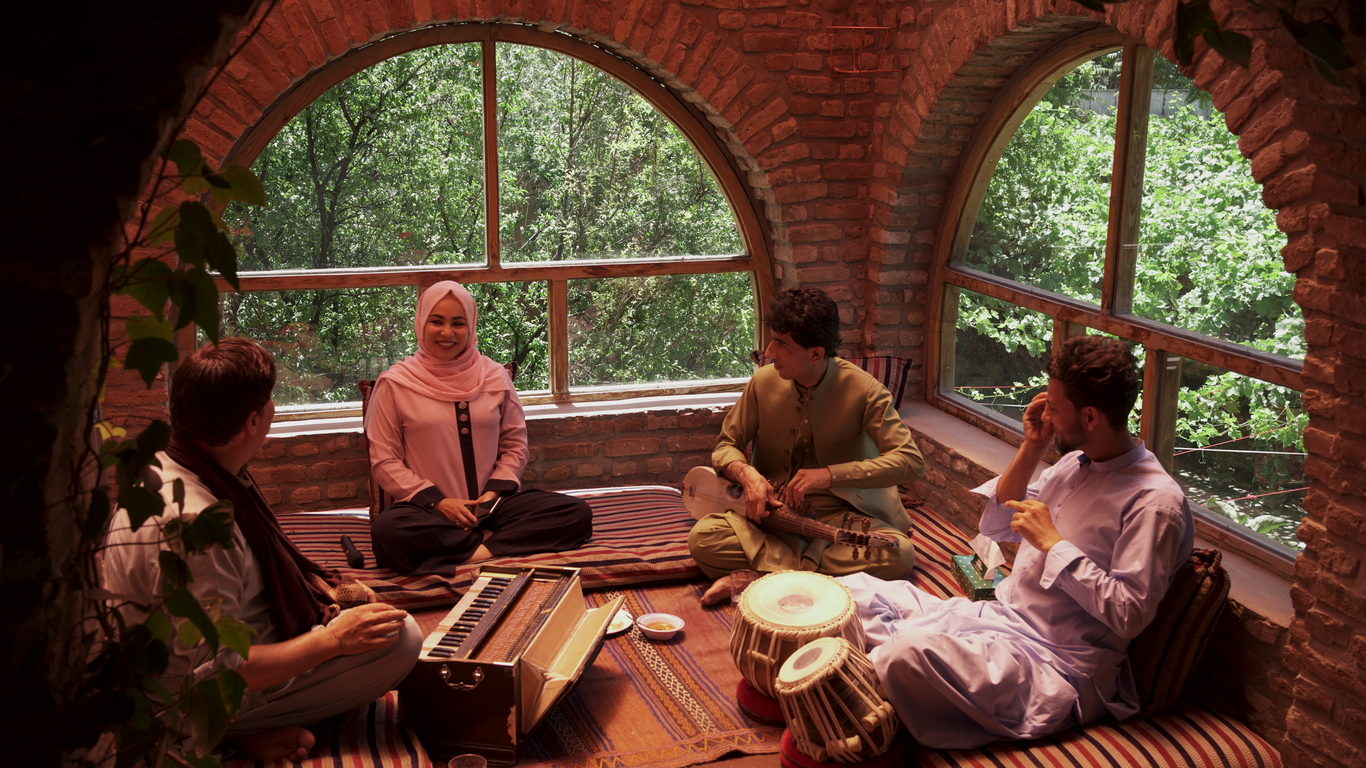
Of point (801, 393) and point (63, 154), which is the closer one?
point (63, 154)

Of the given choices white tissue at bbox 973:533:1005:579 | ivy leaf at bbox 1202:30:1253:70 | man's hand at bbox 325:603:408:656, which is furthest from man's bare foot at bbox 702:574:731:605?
ivy leaf at bbox 1202:30:1253:70

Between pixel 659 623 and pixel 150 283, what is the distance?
9.42 ft

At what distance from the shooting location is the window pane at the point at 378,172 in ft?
16.7

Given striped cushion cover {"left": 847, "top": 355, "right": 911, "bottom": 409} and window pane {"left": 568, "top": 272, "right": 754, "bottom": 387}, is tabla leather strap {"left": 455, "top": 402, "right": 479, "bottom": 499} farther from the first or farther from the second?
striped cushion cover {"left": 847, "top": 355, "right": 911, "bottom": 409}

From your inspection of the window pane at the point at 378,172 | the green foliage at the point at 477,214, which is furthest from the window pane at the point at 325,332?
the window pane at the point at 378,172

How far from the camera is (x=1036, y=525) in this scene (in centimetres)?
313

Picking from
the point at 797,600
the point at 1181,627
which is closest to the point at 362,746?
the point at 797,600

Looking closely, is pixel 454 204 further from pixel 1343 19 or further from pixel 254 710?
pixel 1343 19

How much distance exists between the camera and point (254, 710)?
2760mm

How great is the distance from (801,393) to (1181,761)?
1895 mm

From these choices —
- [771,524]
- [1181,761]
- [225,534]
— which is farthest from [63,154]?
[771,524]

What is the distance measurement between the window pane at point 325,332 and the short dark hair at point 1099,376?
11.0 ft

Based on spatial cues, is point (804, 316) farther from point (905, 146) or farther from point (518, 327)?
point (518, 327)

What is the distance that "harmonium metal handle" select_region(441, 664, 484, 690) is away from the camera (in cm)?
297
